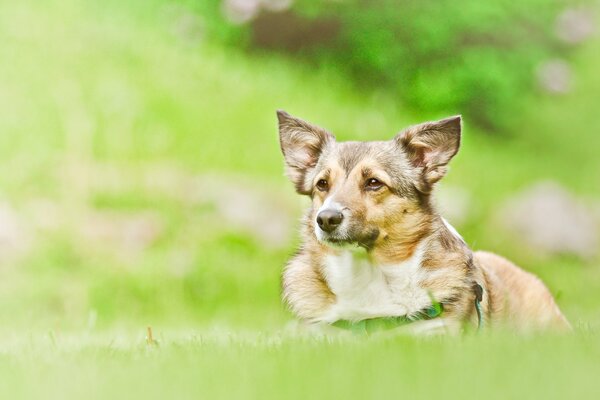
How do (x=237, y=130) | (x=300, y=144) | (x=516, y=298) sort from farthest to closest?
(x=237, y=130), (x=516, y=298), (x=300, y=144)

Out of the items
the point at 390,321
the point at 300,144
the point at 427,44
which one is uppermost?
the point at 427,44

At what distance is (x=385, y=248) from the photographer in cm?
542

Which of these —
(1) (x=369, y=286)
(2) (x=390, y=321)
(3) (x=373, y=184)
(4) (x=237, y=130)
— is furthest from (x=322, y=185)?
(4) (x=237, y=130)

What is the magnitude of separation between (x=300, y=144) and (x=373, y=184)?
2.11ft

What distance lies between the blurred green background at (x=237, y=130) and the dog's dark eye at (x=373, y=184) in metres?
4.96

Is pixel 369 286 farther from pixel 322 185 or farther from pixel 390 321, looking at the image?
pixel 322 185

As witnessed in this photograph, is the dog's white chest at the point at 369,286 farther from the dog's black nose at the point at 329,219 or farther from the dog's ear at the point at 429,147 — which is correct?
the dog's ear at the point at 429,147

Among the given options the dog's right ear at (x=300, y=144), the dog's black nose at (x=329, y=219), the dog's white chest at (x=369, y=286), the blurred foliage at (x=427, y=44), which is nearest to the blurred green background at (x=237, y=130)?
the blurred foliage at (x=427, y=44)

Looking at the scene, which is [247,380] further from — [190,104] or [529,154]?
[529,154]

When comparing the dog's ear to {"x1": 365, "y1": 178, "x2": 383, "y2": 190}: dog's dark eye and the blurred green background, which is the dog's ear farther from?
the blurred green background

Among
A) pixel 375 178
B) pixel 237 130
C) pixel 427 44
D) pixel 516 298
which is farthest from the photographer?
pixel 427 44

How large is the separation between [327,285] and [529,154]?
865 cm

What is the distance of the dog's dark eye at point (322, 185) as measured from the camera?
18.0ft

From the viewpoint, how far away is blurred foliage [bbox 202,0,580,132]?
13.1 metres
